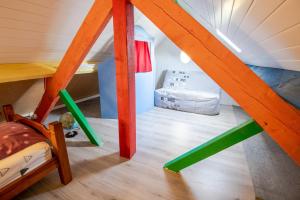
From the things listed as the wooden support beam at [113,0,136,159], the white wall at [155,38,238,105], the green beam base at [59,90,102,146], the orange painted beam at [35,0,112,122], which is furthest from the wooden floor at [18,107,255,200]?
the white wall at [155,38,238,105]

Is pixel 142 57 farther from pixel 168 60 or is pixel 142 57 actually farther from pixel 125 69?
pixel 125 69

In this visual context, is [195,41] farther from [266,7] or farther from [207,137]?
[207,137]

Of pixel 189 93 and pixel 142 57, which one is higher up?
pixel 142 57

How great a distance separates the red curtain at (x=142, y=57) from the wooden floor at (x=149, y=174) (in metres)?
1.12

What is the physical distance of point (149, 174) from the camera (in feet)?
5.34

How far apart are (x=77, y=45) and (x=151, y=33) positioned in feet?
6.38

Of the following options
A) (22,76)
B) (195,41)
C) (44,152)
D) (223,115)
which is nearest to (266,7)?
(195,41)

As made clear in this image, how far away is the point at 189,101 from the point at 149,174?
190 centimetres

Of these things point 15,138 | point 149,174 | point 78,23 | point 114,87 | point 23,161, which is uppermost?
point 78,23

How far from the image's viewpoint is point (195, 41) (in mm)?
1136

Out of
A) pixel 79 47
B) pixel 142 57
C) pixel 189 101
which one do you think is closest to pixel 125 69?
pixel 79 47

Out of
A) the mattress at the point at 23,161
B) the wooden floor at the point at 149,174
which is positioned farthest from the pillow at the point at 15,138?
the wooden floor at the point at 149,174

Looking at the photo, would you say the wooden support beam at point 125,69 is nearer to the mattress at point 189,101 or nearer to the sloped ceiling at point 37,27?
the sloped ceiling at point 37,27

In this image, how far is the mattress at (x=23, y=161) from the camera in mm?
1143
